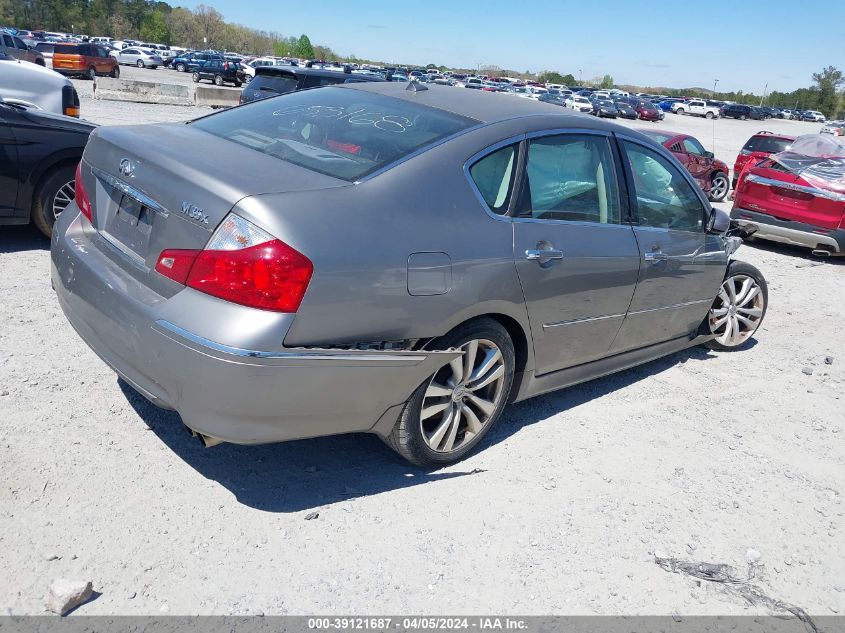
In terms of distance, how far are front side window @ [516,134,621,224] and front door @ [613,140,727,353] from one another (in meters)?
0.21

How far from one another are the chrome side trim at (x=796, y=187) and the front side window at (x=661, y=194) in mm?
6380

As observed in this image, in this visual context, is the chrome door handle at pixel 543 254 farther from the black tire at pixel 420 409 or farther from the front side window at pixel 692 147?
the front side window at pixel 692 147

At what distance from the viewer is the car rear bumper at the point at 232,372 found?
2.71 m

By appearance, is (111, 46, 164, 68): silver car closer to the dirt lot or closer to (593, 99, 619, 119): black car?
(593, 99, 619, 119): black car

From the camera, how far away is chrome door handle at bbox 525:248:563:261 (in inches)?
141

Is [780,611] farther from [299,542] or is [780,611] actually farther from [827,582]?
[299,542]

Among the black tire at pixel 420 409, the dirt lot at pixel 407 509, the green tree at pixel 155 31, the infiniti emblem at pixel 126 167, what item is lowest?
the dirt lot at pixel 407 509

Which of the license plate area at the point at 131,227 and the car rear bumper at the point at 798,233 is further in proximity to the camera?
the car rear bumper at the point at 798,233

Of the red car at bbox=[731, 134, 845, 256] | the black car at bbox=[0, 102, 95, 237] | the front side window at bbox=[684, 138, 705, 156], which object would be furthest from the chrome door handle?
the front side window at bbox=[684, 138, 705, 156]

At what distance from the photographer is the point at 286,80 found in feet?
38.1

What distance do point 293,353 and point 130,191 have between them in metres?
1.15

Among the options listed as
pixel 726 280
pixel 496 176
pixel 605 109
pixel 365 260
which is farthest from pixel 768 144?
pixel 605 109

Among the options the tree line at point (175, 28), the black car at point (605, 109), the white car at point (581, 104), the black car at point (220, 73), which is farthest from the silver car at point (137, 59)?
the tree line at point (175, 28)

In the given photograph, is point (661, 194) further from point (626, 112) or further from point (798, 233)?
point (626, 112)
